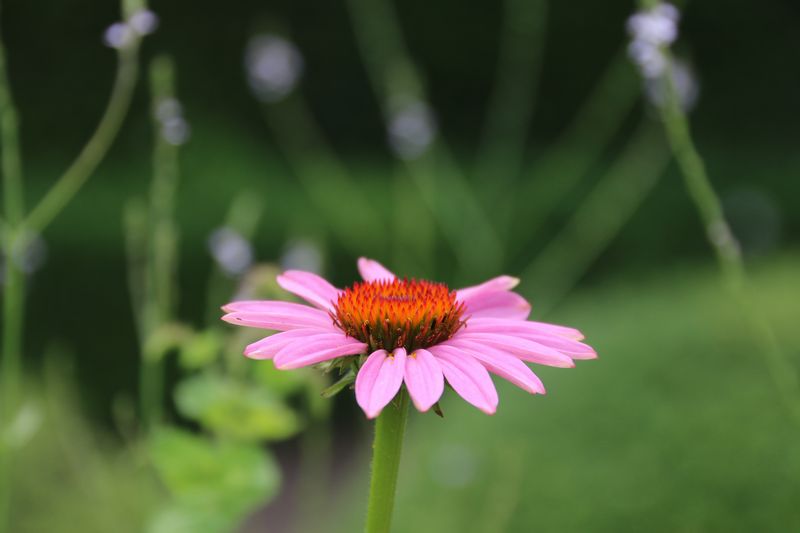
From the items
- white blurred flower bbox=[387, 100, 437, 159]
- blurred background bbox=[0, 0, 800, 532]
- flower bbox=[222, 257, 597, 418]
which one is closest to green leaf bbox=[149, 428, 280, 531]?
blurred background bbox=[0, 0, 800, 532]

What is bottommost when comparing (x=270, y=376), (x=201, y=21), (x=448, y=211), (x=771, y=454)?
(x=270, y=376)

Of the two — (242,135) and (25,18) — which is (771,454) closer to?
(242,135)

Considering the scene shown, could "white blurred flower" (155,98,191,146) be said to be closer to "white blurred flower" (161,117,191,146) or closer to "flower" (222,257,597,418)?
"white blurred flower" (161,117,191,146)

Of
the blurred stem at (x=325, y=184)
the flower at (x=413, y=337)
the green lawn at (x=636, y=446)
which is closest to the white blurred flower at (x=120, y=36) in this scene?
the flower at (x=413, y=337)

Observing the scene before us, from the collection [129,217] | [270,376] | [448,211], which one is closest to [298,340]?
[270,376]

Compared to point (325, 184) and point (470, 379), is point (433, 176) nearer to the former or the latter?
point (325, 184)

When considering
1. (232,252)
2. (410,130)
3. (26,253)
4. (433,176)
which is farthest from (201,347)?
(433,176)

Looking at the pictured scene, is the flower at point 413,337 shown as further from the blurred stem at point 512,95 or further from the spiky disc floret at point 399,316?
the blurred stem at point 512,95
